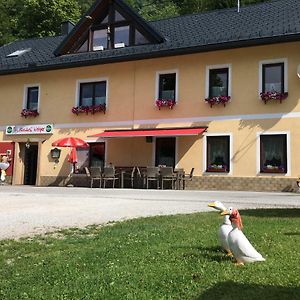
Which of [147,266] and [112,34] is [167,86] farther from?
[147,266]

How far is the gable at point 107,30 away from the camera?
69.4 ft

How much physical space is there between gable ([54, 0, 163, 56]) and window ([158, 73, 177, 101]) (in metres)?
1.87

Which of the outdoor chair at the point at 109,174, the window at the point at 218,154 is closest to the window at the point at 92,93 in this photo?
the outdoor chair at the point at 109,174

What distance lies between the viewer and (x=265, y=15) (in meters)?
20.4

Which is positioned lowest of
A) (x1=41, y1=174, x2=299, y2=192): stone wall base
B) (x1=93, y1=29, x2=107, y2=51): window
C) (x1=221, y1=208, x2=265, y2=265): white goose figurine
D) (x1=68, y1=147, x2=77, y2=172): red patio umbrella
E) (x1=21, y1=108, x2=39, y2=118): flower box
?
(x1=221, y1=208, x2=265, y2=265): white goose figurine

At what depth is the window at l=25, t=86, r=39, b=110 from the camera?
75.8 feet

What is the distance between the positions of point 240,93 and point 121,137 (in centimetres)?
515

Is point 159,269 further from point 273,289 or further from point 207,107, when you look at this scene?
point 207,107

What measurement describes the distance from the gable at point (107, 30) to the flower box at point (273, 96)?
5.79 m

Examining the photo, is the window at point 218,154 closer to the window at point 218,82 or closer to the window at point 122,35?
the window at point 218,82

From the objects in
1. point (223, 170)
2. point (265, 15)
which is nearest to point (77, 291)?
point (223, 170)

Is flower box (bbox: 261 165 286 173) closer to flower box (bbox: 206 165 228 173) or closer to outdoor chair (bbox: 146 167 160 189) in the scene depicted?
flower box (bbox: 206 165 228 173)

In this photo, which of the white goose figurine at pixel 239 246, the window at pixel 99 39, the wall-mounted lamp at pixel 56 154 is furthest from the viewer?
the window at pixel 99 39

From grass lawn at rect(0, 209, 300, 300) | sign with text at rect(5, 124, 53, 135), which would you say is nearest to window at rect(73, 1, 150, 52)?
sign with text at rect(5, 124, 53, 135)
